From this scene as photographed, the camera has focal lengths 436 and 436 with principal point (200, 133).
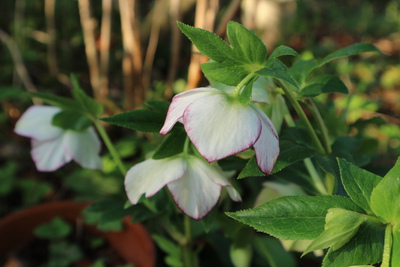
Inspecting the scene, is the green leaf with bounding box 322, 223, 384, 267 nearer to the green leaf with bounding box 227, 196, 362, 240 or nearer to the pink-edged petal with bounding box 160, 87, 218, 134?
the green leaf with bounding box 227, 196, 362, 240

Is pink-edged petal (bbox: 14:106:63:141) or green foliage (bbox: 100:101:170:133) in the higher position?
green foliage (bbox: 100:101:170:133)

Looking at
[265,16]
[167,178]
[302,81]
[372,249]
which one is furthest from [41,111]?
[265,16]

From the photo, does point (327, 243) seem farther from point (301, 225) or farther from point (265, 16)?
point (265, 16)

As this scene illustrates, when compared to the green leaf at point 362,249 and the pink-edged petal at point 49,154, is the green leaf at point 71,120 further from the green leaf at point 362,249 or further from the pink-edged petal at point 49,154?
the green leaf at point 362,249

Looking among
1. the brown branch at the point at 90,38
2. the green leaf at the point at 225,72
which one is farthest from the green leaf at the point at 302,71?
the brown branch at the point at 90,38

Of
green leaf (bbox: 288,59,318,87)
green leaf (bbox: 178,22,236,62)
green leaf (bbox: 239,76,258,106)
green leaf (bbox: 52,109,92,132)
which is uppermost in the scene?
green leaf (bbox: 178,22,236,62)

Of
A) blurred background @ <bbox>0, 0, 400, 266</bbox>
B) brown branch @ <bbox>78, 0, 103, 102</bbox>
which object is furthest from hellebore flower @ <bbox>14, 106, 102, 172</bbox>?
brown branch @ <bbox>78, 0, 103, 102</bbox>
